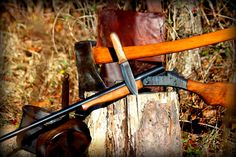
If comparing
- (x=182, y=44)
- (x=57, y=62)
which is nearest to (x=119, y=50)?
(x=182, y=44)

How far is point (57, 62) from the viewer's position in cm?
500

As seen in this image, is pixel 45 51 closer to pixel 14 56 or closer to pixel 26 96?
pixel 14 56

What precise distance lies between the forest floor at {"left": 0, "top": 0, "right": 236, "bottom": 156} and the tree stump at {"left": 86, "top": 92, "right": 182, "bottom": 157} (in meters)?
0.41

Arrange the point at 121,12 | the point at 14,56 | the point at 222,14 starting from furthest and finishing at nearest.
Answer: the point at 14,56 → the point at 222,14 → the point at 121,12

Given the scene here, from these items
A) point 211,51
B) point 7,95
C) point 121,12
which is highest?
point 121,12

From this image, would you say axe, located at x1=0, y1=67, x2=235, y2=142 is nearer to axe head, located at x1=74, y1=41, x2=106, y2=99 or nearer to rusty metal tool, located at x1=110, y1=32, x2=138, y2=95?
rusty metal tool, located at x1=110, y1=32, x2=138, y2=95

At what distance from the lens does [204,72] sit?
4039mm

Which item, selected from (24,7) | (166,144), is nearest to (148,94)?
(166,144)

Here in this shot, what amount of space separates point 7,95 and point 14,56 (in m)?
1.03

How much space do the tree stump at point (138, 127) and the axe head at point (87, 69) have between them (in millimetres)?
341

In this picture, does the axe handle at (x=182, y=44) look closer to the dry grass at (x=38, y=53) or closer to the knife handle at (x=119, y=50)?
the knife handle at (x=119, y=50)

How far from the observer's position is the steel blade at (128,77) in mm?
2932

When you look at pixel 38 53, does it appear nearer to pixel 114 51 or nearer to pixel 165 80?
pixel 114 51

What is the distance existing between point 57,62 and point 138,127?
230cm
